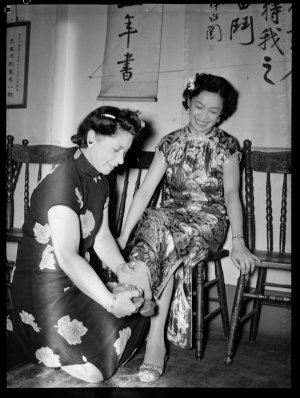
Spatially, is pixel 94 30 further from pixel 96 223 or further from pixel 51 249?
pixel 51 249

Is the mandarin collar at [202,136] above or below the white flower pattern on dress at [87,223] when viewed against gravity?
above

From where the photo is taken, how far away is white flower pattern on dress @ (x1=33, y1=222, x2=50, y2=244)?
4.11 feet

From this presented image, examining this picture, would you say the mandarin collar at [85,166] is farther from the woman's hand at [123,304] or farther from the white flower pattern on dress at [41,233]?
the woman's hand at [123,304]

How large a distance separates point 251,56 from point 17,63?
41.3 inches

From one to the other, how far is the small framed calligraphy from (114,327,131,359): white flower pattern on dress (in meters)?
1.03

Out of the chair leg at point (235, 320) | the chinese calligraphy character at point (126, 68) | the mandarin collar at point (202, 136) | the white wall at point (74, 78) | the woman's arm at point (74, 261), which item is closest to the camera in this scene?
the woman's arm at point (74, 261)

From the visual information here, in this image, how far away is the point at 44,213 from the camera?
1227 millimetres

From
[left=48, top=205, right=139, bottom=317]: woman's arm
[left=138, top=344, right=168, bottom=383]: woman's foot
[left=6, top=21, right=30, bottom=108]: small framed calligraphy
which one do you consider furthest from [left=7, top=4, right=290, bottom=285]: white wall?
[left=138, top=344, right=168, bottom=383]: woman's foot

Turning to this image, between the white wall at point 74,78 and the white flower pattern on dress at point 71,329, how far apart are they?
80 centimetres

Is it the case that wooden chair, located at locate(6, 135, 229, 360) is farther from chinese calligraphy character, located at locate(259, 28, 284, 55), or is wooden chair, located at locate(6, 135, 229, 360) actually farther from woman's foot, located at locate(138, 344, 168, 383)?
chinese calligraphy character, located at locate(259, 28, 284, 55)

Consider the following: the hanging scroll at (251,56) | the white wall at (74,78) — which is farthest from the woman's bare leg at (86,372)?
the hanging scroll at (251,56)

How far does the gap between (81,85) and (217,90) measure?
736 mm

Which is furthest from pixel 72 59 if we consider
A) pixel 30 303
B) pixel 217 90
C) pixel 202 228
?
pixel 30 303

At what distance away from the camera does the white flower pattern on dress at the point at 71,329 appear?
1238mm
